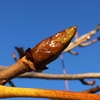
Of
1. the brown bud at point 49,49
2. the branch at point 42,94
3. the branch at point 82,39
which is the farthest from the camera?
the branch at point 82,39

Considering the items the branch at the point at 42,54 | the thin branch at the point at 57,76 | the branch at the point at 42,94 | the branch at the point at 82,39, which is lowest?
the branch at the point at 42,94

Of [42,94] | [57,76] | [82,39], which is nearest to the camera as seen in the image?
[42,94]

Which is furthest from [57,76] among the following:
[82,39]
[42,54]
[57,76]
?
[42,54]

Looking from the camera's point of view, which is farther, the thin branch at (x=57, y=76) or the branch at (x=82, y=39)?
the branch at (x=82, y=39)

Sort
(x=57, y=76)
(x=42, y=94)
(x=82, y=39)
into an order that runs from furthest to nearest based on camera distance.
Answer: (x=82, y=39), (x=57, y=76), (x=42, y=94)

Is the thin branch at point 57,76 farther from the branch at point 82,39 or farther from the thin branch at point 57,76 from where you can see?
the branch at point 82,39

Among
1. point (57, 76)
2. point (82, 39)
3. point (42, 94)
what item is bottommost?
point (42, 94)

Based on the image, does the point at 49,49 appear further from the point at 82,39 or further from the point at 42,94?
the point at 82,39

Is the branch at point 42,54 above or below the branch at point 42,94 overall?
above

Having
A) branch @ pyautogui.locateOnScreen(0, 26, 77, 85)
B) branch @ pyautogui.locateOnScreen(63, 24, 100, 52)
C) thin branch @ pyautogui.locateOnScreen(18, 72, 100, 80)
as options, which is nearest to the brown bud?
branch @ pyautogui.locateOnScreen(0, 26, 77, 85)

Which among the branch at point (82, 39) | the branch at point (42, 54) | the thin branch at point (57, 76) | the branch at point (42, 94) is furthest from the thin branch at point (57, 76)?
the branch at point (42, 94)
